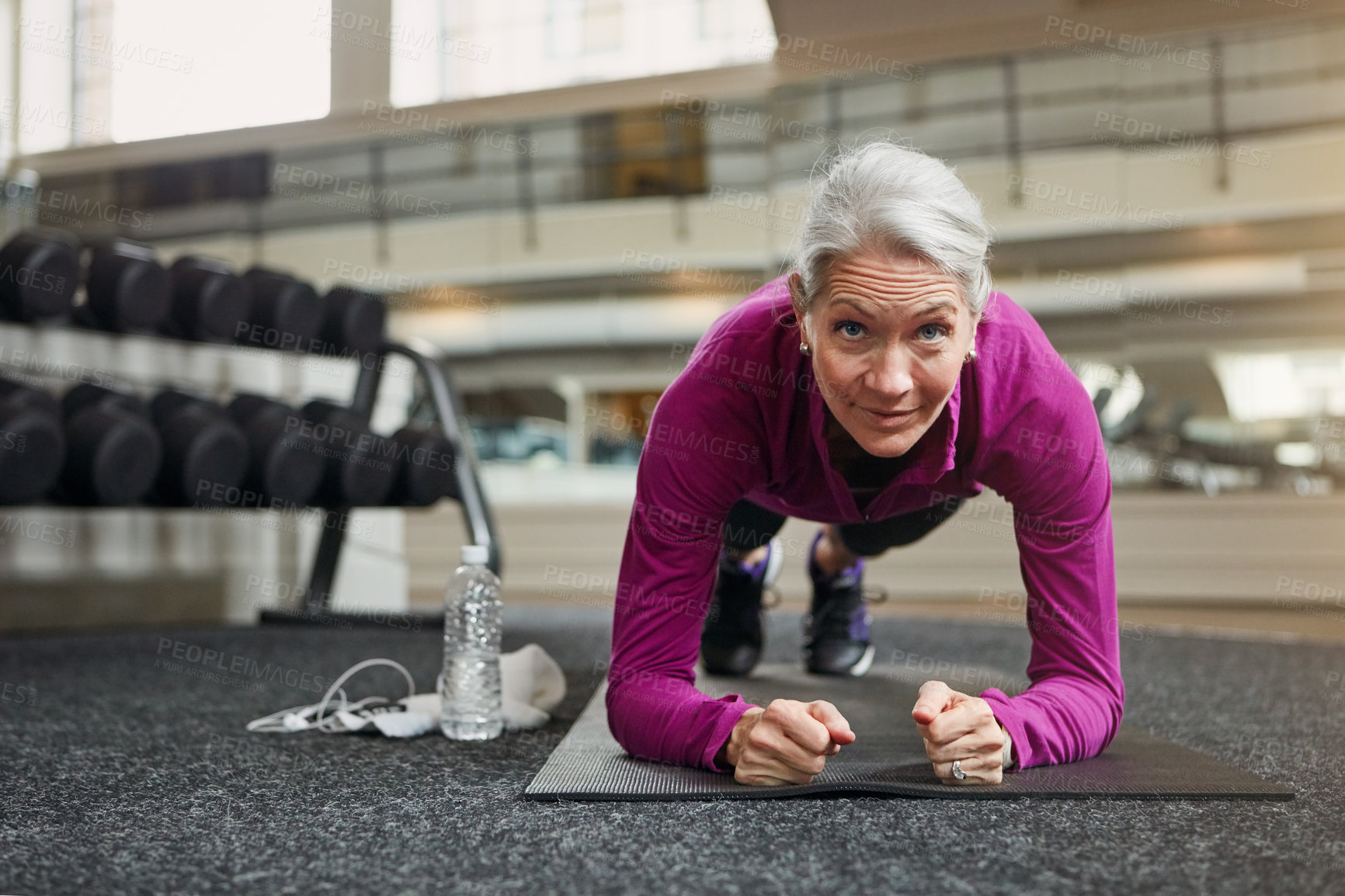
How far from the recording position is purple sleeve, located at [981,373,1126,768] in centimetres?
116

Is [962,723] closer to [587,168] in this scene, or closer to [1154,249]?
[1154,249]

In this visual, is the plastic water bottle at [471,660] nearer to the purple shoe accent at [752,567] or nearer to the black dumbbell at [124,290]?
the purple shoe accent at [752,567]

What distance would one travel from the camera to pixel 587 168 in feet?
15.1

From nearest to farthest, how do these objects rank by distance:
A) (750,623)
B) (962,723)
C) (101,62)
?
1. (962,723)
2. (750,623)
3. (101,62)

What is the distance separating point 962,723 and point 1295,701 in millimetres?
1051

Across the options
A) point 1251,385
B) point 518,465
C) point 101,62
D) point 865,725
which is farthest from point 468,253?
point 865,725

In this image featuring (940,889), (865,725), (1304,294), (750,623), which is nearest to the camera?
(940,889)

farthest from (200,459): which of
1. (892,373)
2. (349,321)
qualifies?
(892,373)

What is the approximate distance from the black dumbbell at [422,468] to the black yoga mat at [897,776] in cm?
128

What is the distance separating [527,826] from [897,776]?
0.40 m

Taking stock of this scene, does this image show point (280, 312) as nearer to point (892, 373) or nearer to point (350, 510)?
point (350, 510)

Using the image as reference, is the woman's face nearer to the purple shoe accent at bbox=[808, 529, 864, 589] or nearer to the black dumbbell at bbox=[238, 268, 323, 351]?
the purple shoe accent at bbox=[808, 529, 864, 589]

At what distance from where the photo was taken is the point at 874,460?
1.22 metres

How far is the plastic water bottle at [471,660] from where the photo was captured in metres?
1.48
